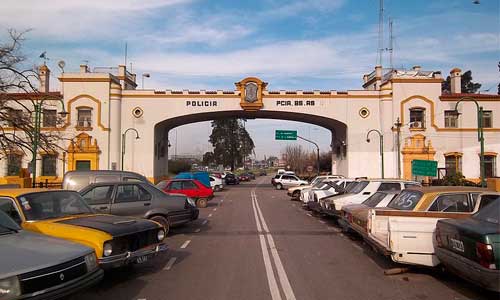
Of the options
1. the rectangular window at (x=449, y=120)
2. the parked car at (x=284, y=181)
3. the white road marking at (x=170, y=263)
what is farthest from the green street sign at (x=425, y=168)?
the white road marking at (x=170, y=263)

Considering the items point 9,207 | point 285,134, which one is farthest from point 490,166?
point 9,207

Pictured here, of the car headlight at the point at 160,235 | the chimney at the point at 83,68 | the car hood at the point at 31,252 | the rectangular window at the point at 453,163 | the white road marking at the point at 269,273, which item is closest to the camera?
the car hood at the point at 31,252

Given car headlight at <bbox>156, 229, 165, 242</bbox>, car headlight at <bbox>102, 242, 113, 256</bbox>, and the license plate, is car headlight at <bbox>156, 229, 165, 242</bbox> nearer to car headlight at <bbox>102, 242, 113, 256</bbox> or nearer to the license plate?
the license plate

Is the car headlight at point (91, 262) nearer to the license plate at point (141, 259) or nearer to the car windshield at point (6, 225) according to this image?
the car windshield at point (6, 225)

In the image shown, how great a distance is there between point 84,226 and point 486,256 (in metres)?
5.90

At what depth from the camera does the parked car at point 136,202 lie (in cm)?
1162

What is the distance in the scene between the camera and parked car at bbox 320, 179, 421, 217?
15.2 metres

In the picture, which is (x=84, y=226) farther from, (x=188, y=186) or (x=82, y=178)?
(x=188, y=186)

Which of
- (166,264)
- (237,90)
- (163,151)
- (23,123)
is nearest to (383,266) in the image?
(166,264)

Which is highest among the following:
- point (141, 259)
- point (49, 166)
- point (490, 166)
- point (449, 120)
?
point (449, 120)

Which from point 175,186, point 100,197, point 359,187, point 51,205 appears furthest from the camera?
point 175,186

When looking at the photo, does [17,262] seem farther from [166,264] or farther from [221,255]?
[221,255]

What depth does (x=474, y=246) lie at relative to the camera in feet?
19.9

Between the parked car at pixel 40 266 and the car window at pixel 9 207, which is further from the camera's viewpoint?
the car window at pixel 9 207
